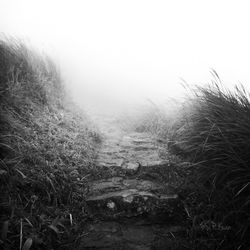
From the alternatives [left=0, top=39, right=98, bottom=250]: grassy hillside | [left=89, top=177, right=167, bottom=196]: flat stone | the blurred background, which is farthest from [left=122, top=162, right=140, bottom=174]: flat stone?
the blurred background

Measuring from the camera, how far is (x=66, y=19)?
17297mm

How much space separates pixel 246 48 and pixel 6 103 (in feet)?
49.0

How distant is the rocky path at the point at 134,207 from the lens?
2.80 metres

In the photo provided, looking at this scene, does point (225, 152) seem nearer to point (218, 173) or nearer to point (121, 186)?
point (218, 173)

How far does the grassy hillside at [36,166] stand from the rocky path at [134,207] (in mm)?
235

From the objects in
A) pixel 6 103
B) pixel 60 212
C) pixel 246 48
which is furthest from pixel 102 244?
pixel 246 48

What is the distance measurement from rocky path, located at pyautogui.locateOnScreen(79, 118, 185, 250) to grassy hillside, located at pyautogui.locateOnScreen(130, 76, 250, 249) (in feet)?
0.80

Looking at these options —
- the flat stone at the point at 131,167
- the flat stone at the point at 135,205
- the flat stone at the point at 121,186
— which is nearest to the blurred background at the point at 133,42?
the flat stone at the point at 131,167

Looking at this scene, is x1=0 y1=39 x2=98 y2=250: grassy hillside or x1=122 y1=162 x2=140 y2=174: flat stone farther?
x1=122 y1=162 x2=140 y2=174: flat stone

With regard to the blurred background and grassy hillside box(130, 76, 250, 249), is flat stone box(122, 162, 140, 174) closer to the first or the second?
grassy hillside box(130, 76, 250, 249)

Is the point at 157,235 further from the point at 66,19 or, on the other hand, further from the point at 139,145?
the point at 66,19

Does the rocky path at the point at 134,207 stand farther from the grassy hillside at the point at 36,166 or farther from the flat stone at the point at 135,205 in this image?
the grassy hillside at the point at 36,166

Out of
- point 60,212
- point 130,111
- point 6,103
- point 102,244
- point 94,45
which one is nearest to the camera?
point 102,244

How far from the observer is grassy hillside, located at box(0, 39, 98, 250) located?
255 cm
